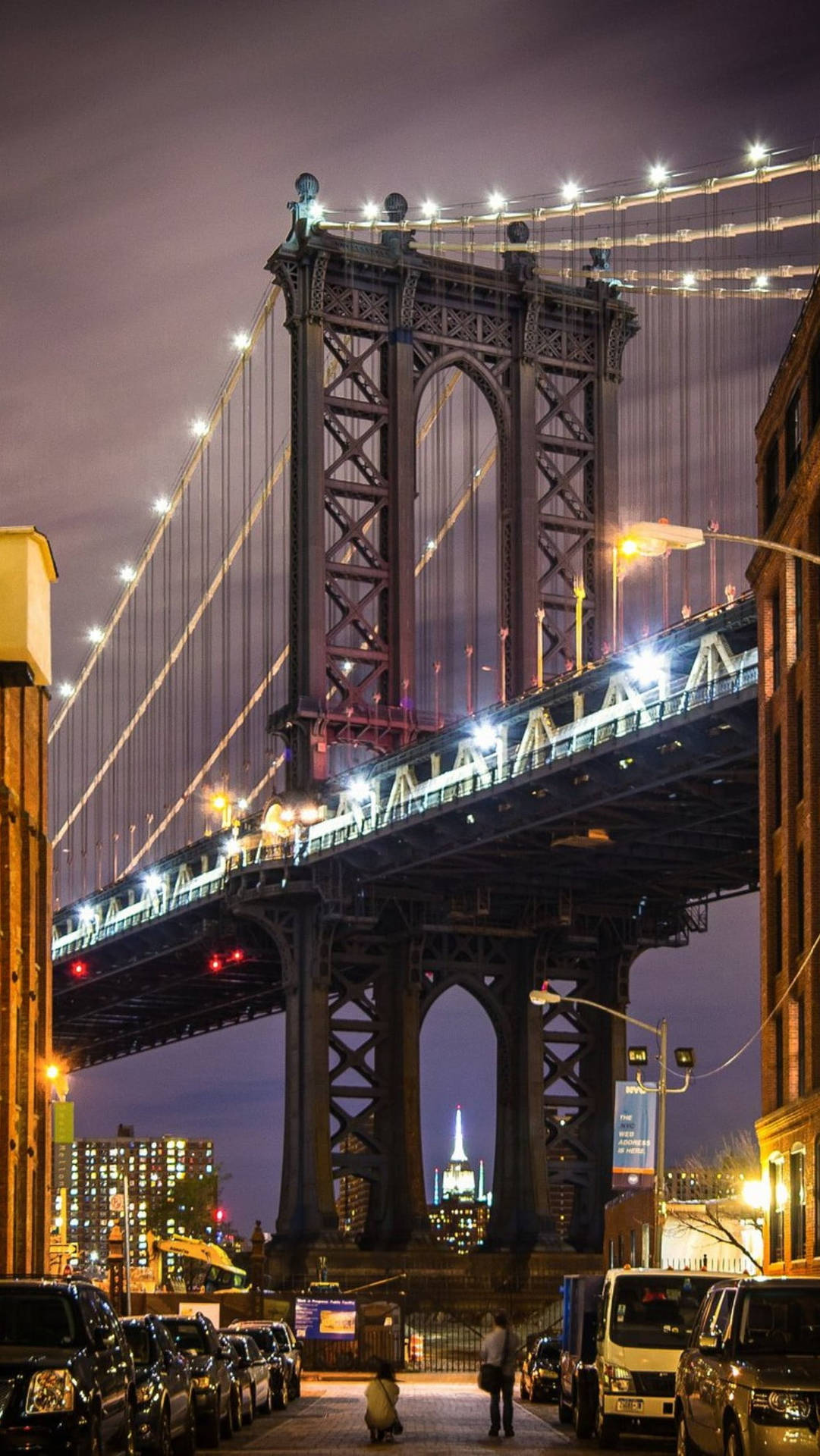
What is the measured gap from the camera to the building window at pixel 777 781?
53.8 meters

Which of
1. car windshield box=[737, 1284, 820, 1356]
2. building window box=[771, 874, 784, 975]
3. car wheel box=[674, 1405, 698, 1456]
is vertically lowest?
car wheel box=[674, 1405, 698, 1456]

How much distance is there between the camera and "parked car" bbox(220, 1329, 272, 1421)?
35.0 metres

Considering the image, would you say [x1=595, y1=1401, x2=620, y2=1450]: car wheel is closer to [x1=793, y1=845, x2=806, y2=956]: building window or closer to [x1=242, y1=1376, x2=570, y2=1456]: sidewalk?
[x1=242, y1=1376, x2=570, y2=1456]: sidewalk

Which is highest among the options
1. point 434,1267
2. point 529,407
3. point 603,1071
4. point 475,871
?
point 529,407

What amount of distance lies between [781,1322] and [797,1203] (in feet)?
90.6

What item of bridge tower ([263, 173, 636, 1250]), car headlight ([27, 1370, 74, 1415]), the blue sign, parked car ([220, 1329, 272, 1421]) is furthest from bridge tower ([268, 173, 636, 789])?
car headlight ([27, 1370, 74, 1415])

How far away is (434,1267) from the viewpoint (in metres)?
91.1

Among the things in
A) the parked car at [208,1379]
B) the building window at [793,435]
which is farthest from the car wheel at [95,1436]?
the building window at [793,435]

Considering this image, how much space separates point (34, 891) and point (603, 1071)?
49.8 m

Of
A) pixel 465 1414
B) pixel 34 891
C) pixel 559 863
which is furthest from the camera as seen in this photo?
pixel 559 863

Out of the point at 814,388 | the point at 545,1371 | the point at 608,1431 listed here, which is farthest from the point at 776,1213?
the point at 608,1431

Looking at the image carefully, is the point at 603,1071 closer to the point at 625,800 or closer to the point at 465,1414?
the point at 625,800

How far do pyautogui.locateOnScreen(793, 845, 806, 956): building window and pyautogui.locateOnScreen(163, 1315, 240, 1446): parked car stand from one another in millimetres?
20245

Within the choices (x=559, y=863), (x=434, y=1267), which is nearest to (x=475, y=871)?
(x=559, y=863)
